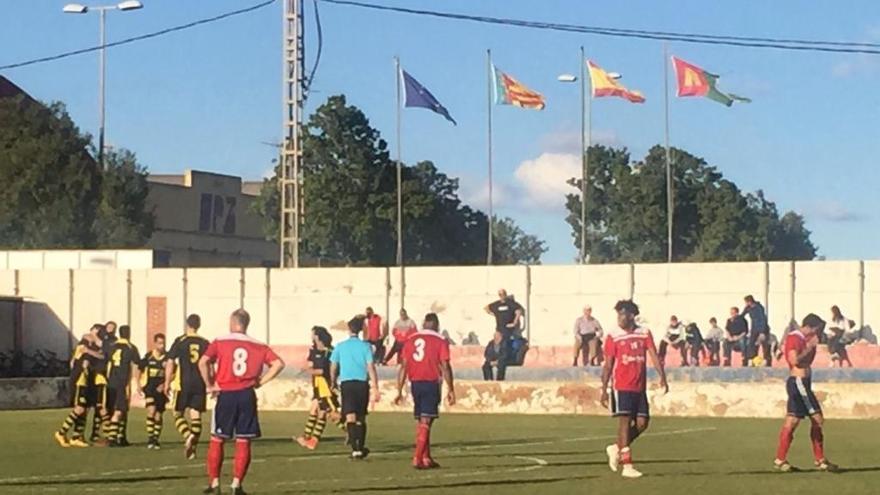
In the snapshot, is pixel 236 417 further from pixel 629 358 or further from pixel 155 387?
pixel 155 387

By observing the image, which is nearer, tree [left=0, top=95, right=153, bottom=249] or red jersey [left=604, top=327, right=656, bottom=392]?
red jersey [left=604, top=327, right=656, bottom=392]

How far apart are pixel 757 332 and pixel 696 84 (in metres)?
17.2

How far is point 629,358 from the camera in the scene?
19.7m

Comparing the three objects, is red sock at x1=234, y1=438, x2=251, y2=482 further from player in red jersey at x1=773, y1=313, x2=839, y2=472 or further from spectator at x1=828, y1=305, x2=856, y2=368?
spectator at x1=828, y1=305, x2=856, y2=368

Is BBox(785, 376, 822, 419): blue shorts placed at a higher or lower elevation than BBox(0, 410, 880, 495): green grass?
higher

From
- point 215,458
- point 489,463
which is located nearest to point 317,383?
point 489,463

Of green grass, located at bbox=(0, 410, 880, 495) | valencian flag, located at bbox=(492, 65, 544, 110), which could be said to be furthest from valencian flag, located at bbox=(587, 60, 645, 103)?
green grass, located at bbox=(0, 410, 880, 495)

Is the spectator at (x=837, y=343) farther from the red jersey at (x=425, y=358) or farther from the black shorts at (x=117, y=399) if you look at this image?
the red jersey at (x=425, y=358)

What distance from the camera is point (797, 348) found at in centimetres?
2030

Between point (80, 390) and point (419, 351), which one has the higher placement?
point (419, 351)

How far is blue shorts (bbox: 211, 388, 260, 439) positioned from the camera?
56.5 feet

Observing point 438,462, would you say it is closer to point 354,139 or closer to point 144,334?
point 144,334

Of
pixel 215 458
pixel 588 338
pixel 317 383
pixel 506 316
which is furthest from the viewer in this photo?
pixel 588 338

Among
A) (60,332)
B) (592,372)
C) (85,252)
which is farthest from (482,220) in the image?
(592,372)
